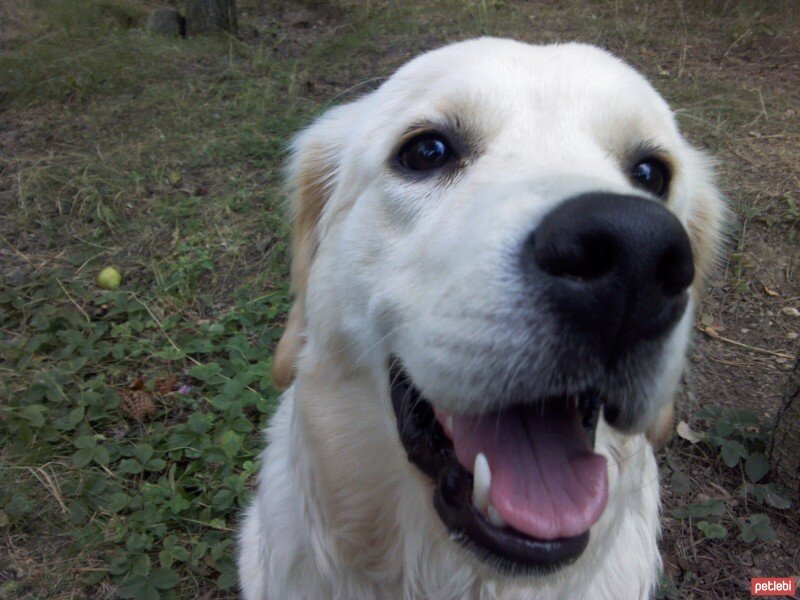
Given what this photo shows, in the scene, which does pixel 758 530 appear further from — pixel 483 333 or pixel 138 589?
pixel 138 589

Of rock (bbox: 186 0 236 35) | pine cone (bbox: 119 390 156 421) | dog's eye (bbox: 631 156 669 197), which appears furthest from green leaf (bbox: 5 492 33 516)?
rock (bbox: 186 0 236 35)

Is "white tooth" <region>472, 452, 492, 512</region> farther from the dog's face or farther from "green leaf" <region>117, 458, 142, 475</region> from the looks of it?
"green leaf" <region>117, 458, 142, 475</region>

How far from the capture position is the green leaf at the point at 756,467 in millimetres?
2494

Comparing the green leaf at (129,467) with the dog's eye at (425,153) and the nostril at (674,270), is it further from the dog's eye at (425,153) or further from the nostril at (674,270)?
the nostril at (674,270)

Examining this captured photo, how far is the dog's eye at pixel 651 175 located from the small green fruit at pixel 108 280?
2.91 m

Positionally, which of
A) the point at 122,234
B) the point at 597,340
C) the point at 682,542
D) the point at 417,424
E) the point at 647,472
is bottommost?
the point at 682,542

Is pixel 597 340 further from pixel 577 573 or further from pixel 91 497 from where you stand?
pixel 91 497

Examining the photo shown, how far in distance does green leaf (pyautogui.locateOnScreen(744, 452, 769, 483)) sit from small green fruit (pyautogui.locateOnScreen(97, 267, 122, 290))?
3229mm

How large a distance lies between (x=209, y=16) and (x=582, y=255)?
5985 millimetres

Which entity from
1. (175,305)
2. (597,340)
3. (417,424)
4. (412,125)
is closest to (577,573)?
(417,424)

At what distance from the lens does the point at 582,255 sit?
107cm

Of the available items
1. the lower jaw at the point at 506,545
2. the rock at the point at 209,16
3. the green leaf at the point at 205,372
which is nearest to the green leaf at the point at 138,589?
the green leaf at the point at 205,372

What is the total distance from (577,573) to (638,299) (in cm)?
91

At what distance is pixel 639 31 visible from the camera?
5.88m
